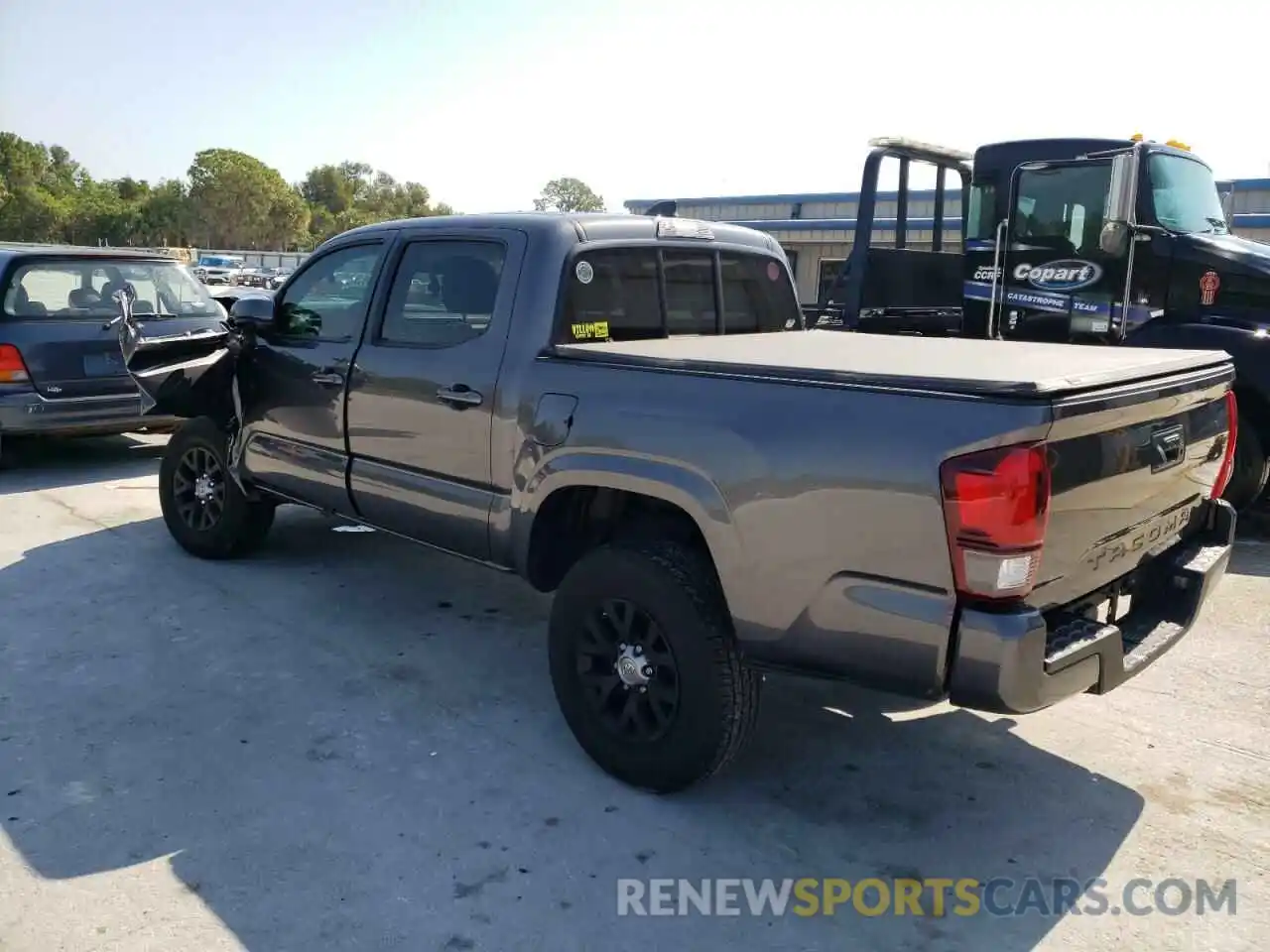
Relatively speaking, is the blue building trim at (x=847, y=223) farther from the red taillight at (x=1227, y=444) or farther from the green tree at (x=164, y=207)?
the green tree at (x=164, y=207)

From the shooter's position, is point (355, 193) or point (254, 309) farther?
point (355, 193)

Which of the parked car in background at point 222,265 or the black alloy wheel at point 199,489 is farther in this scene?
the parked car in background at point 222,265

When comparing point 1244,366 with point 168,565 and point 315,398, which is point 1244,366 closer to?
point 315,398

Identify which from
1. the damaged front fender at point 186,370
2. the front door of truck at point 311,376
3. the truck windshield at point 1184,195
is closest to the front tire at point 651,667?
the front door of truck at point 311,376

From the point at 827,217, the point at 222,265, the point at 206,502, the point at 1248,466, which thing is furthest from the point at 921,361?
the point at 222,265

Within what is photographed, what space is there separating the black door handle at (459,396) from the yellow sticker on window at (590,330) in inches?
17.7

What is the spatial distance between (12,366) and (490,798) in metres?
6.21

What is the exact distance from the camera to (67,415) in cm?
775

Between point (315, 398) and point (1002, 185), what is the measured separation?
16.6ft

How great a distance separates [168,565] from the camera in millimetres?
5828

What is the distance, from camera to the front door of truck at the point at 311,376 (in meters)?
4.72

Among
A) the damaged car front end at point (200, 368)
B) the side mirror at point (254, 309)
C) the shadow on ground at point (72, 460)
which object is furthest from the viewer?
the shadow on ground at point (72, 460)

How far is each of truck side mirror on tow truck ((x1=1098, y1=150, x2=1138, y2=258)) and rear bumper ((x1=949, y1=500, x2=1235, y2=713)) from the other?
11.5ft

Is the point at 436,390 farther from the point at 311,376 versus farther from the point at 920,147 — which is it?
the point at 920,147
